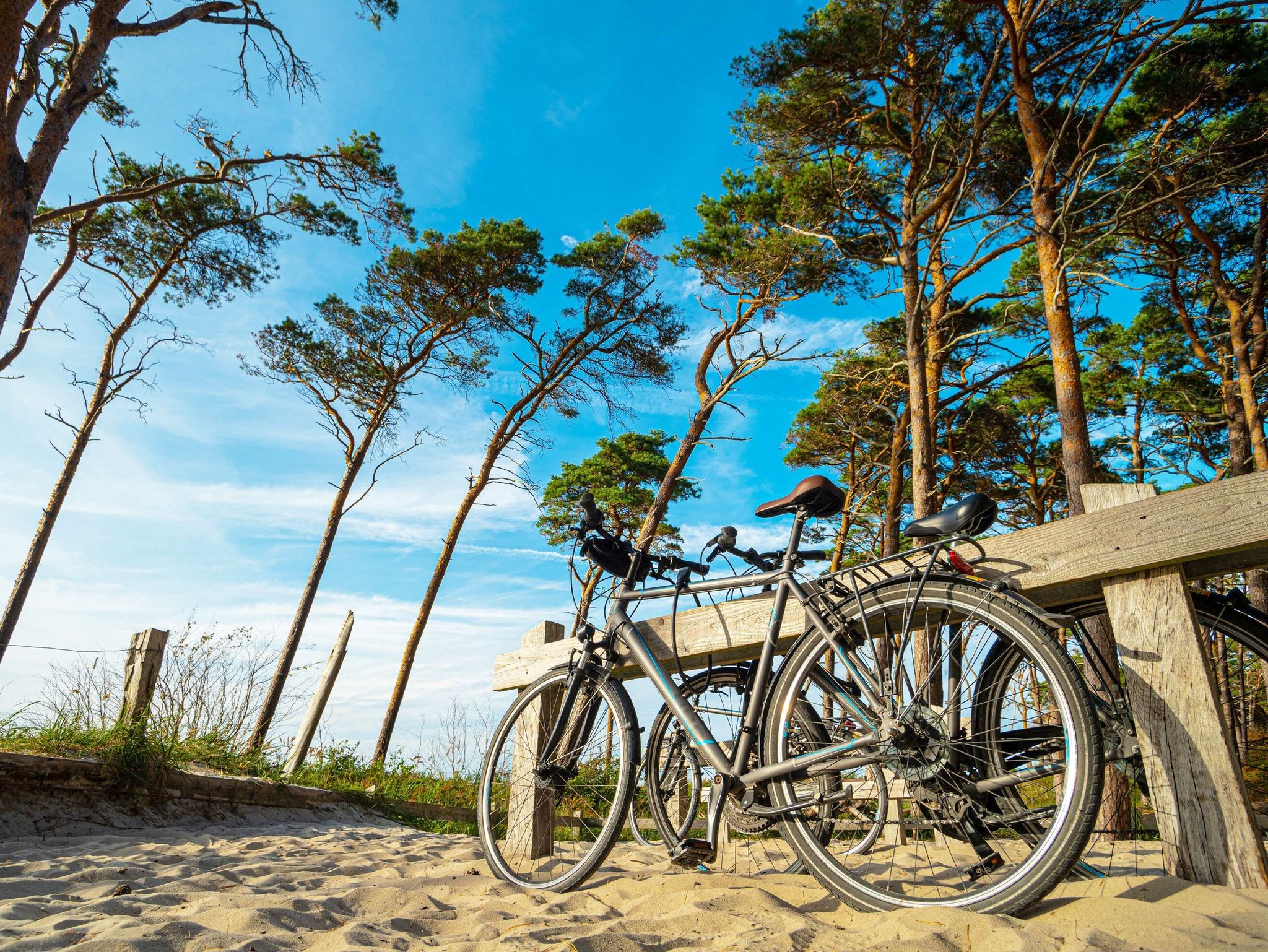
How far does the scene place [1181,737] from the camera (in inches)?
80.7

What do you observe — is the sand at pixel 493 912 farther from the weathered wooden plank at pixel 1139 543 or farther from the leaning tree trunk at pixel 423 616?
the leaning tree trunk at pixel 423 616

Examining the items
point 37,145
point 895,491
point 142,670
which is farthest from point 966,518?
point 895,491

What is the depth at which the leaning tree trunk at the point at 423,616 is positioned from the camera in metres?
10.9

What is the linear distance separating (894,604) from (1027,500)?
15309mm

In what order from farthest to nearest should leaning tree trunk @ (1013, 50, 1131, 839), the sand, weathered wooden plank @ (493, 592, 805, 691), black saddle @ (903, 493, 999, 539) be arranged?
leaning tree trunk @ (1013, 50, 1131, 839) → weathered wooden plank @ (493, 592, 805, 691) → black saddle @ (903, 493, 999, 539) → the sand

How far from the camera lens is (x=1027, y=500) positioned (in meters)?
15.4

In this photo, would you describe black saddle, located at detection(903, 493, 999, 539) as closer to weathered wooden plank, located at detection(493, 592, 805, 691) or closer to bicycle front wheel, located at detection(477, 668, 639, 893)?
weathered wooden plank, located at detection(493, 592, 805, 691)

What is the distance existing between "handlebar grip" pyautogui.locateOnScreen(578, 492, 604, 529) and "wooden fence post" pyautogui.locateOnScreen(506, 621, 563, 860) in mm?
984

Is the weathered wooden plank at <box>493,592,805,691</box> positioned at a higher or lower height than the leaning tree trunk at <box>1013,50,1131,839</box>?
lower

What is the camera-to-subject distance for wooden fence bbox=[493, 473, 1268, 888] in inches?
77.0

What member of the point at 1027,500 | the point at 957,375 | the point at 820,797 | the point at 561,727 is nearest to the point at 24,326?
the point at 561,727

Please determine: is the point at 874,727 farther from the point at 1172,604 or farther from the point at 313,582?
the point at 313,582

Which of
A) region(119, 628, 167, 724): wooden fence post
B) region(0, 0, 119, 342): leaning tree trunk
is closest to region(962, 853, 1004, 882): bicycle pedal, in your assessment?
region(119, 628, 167, 724): wooden fence post

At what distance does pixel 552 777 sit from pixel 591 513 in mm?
1201
